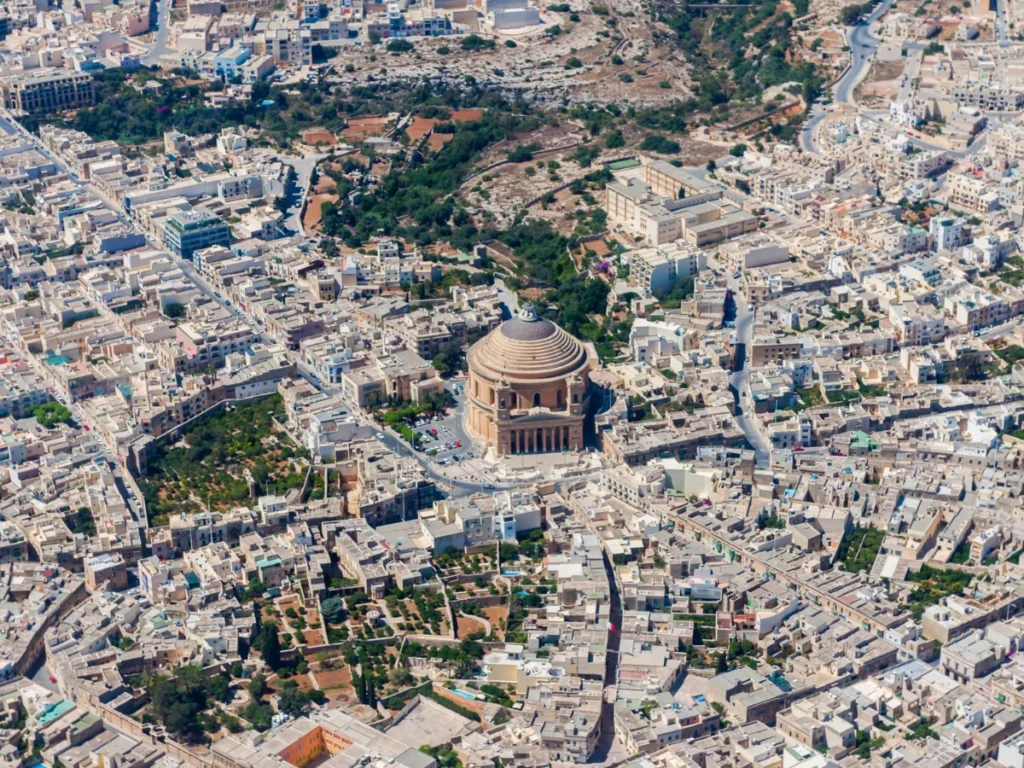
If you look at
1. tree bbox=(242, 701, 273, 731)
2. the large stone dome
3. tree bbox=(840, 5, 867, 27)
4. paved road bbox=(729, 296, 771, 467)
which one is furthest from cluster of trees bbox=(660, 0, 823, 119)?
tree bbox=(242, 701, 273, 731)

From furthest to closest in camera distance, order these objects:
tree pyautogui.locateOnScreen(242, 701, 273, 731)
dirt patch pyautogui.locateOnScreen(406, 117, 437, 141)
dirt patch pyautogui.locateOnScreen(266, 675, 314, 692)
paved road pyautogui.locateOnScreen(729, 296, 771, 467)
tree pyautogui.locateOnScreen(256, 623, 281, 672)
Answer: dirt patch pyautogui.locateOnScreen(406, 117, 437, 141), paved road pyautogui.locateOnScreen(729, 296, 771, 467), tree pyautogui.locateOnScreen(256, 623, 281, 672), dirt patch pyautogui.locateOnScreen(266, 675, 314, 692), tree pyautogui.locateOnScreen(242, 701, 273, 731)

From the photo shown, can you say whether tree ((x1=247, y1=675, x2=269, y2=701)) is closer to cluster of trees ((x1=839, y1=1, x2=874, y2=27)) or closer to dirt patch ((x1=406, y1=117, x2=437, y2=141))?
dirt patch ((x1=406, y1=117, x2=437, y2=141))

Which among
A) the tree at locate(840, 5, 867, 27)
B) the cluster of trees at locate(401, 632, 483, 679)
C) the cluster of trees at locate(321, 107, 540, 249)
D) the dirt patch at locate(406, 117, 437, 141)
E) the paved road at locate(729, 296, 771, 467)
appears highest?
the tree at locate(840, 5, 867, 27)

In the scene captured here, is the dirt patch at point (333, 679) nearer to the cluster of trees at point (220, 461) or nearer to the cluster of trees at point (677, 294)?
the cluster of trees at point (220, 461)

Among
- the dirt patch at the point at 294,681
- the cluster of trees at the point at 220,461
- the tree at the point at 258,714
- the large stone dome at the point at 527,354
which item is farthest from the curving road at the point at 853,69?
the tree at the point at 258,714

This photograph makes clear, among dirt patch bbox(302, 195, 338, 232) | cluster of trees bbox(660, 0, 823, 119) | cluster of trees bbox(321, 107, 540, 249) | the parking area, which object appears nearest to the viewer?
the parking area

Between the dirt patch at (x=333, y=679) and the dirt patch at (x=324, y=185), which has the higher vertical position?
the dirt patch at (x=324, y=185)
